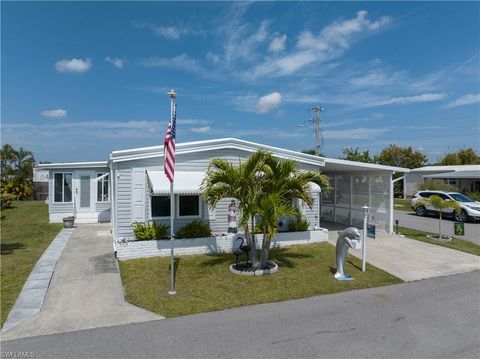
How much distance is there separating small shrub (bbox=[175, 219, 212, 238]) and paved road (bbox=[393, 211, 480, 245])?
11227mm

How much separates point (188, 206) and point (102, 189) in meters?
8.77

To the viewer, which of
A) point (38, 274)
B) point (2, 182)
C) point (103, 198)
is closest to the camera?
point (38, 274)

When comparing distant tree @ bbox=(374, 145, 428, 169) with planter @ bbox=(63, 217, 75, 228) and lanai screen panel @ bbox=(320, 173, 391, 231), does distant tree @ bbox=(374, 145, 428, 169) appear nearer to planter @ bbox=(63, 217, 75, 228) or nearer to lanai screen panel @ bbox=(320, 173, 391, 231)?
lanai screen panel @ bbox=(320, 173, 391, 231)

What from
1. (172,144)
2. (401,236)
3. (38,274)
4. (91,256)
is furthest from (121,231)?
(401,236)

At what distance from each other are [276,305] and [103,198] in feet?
46.6

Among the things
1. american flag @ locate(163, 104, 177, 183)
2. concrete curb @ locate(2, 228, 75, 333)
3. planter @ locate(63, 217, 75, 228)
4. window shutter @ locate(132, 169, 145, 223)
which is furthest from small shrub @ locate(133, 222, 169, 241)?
planter @ locate(63, 217, 75, 228)

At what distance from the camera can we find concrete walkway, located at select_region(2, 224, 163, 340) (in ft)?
19.2

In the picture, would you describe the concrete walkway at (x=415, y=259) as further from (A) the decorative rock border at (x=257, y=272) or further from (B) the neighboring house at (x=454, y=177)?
(B) the neighboring house at (x=454, y=177)

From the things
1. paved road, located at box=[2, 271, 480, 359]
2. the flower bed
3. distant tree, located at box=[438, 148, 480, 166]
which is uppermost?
distant tree, located at box=[438, 148, 480, 166]

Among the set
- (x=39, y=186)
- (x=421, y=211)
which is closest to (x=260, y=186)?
(x=421, y=211)

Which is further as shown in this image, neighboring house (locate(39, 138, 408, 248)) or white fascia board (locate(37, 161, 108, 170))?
white fascia board (locate(37, 161, 108, 170))

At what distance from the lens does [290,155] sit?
1291 centimetres

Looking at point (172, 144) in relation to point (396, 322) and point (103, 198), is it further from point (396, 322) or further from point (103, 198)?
point (103, 198)

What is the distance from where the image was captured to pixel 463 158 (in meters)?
45.4
